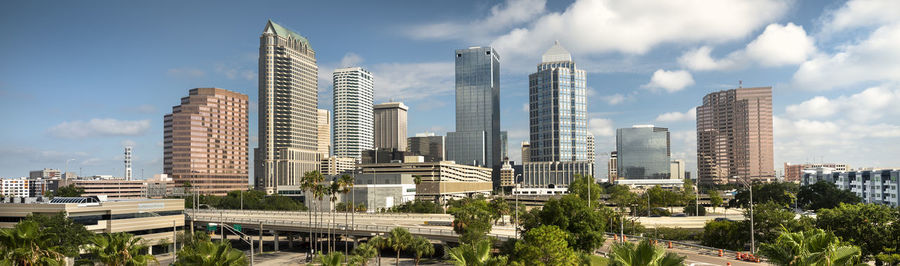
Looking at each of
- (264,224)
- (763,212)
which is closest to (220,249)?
(763,212)

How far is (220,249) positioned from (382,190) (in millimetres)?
164308

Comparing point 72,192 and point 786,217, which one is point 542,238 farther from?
point 72,192

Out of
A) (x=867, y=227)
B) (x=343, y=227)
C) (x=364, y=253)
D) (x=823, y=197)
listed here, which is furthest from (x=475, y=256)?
(x=823, y=197)

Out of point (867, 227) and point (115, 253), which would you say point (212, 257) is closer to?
point (115, 253)

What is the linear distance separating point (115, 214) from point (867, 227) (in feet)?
368

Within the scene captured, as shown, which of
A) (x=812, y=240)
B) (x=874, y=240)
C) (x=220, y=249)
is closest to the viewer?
(x=812, y=240)

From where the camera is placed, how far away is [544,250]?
2003 inches

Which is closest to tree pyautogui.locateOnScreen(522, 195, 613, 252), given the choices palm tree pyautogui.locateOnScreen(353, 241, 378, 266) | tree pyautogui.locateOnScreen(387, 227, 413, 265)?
tree pyautogui.locateOnScreen(387, 227, 413, 265)

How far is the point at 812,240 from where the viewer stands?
26.2m

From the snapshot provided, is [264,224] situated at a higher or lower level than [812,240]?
lower

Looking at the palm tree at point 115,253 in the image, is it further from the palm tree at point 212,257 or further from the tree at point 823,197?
the tree at point 823,197

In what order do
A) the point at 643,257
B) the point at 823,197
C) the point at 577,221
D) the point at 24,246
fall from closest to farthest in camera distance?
the point at 643,257
the point at 24,246
the point at 577,221
the point at 823,197

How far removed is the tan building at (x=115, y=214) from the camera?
90000 millimetres

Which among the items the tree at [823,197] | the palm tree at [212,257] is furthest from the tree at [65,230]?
the tree at [823,197]
